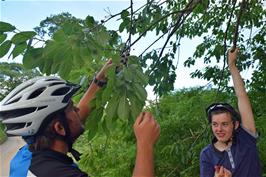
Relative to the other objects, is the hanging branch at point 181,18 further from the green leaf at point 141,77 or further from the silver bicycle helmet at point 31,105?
the silver bicycle helmet at point 31,105

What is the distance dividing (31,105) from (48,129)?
0.43 feet

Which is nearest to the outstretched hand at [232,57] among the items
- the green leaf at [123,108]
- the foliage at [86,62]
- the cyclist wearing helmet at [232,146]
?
the cyclist wearing helmet at [232,146]

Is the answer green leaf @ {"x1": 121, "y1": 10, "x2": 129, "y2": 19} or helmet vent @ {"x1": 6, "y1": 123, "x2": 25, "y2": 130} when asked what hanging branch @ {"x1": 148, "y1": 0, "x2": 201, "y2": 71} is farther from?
helmet vent @ {"x1": 6, "y1": 123, "x2": 25, "y2": 130}

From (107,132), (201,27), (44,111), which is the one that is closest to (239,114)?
(107,132)

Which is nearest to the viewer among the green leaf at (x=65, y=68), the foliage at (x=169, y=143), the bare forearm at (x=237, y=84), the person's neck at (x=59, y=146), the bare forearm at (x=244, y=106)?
the person's neck at (x=59, y=146)

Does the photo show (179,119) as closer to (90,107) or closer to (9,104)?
(90,107)

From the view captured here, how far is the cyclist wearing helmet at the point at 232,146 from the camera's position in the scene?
9.35 feet

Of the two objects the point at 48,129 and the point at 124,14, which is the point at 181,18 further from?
the point at 48,129

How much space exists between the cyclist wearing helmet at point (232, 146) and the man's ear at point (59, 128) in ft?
4.15

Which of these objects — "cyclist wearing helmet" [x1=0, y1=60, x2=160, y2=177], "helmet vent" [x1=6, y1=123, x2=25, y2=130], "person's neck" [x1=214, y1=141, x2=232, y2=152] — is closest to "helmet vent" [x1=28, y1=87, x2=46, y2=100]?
"cyclist wearing helmet" [x1=0, y1=60, x2=160, y2=177]

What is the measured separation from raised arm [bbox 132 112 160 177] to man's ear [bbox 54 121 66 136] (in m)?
0.30

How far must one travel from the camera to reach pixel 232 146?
2.92 metres

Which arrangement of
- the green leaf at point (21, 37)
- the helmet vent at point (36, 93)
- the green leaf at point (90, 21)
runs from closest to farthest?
the helmet vent at point (36, 93) → the green leaf at point (21, 37) → the green leaf at point (90, 21)

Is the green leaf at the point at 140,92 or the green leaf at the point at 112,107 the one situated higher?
the green leaf at the point at 140,92
